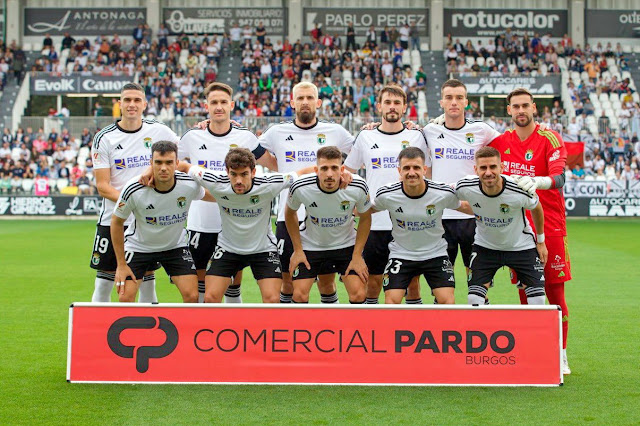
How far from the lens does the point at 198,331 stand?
5945 mm

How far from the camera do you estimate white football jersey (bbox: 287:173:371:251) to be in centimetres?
684

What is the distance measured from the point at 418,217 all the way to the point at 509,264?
2.67 ft

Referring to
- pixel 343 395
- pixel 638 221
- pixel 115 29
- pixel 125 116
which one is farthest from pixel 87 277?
pixel 115 29

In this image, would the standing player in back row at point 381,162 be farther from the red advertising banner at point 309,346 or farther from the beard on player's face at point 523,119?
the red advertising banner at point 309,346

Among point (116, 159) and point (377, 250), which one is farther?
point (377, 250)

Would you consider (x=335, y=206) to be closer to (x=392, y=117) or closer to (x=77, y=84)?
(x=392, y=117)

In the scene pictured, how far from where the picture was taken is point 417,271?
6.87 meters

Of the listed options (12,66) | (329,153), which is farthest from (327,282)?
(12,66)

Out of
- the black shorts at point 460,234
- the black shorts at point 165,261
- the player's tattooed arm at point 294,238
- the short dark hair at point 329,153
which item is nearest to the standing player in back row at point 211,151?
the black shorts at point 165,261

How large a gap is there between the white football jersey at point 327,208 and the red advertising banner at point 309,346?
1206mm

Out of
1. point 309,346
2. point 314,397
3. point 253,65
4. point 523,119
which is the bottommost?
point 314,397

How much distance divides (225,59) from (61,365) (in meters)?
30.0

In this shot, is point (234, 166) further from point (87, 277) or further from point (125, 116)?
point (87, 277)

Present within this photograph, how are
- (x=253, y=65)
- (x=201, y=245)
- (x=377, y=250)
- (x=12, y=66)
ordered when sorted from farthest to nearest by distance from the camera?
(x=12, y=66) < (x=253, y=65) < (x=201, y=245) < (x=377, y=250)
